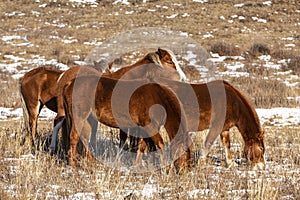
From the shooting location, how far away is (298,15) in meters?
37.5

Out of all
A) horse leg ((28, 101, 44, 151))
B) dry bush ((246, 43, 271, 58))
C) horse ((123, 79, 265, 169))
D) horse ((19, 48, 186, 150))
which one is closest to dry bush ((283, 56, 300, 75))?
dry bush ((246, 43, 271, 58))

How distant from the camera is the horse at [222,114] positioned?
6.00 meters

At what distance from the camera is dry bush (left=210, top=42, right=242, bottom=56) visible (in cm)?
2431

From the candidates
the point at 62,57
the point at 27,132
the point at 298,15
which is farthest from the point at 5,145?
the point at 298,15

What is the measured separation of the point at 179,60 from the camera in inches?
877

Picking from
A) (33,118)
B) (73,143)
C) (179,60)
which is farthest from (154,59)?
(179,60)

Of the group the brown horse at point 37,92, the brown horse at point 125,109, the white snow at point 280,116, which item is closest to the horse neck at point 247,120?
the brown horse at point 125,109

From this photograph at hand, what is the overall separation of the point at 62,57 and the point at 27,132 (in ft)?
49.4

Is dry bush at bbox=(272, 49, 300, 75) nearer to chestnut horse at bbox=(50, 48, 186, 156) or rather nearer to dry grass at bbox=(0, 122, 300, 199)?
chestnut horse at bbox=(50, 48, 186, 156)

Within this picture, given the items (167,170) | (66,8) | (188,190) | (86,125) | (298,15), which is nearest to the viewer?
(188,190)

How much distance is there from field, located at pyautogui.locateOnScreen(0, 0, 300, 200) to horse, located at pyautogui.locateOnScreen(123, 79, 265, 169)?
0.27 meters

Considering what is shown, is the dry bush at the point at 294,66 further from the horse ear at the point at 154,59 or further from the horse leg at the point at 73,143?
the horse leg at the point at 73,143

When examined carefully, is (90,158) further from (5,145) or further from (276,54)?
(276,54)

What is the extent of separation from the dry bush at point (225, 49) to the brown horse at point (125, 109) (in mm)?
18849
